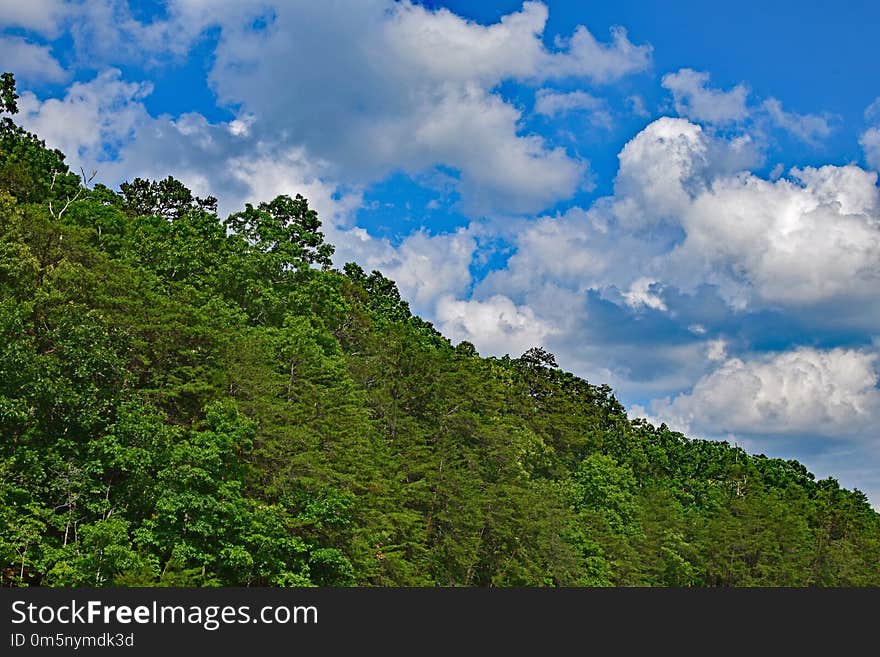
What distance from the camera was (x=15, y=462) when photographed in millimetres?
29297

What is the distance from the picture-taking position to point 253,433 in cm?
3312

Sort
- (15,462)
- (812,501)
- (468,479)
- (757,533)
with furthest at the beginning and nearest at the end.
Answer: (812,501), (757,533), (468,479), (15,462)

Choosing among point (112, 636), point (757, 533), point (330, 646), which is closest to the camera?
point (112, 636)

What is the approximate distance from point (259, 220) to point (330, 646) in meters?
28.0

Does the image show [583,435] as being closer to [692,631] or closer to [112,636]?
[692,631]

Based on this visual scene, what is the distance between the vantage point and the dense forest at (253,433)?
2994cm

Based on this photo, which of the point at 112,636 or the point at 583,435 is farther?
the point at 583,435

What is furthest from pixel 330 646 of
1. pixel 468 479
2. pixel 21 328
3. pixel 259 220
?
pixel 259 220

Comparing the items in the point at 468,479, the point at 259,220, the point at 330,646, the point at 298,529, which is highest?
the point at 259,220

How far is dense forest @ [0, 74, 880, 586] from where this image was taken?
2994 cm

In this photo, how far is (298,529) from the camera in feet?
114

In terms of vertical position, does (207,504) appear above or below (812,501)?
below

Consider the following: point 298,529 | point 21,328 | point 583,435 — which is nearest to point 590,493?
point 583,435

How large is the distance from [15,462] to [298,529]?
31.3 feet
